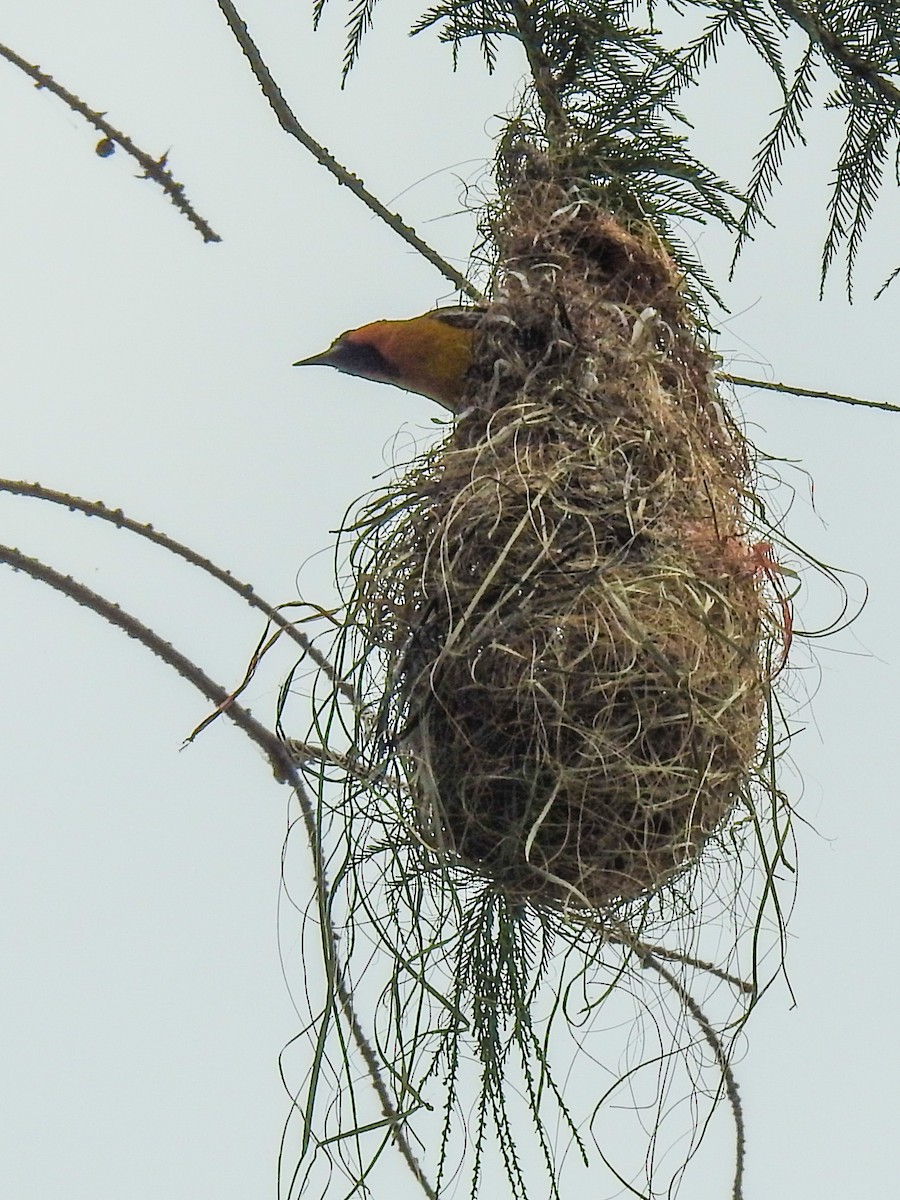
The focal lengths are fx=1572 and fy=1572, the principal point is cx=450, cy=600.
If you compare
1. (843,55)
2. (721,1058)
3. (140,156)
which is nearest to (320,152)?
(140,156)

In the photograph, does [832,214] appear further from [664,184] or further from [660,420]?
[660,420]

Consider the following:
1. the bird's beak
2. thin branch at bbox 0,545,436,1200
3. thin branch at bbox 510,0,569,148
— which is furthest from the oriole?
thin branch at bbox 0,545,436,1200

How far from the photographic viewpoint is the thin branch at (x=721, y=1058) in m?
1.27

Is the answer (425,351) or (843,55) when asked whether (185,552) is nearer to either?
(425,351)

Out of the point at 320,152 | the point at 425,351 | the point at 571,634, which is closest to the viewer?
the point at 571,634

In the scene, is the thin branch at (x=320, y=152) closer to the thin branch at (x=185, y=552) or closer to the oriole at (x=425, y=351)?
the oriole at (x=425, y=351)

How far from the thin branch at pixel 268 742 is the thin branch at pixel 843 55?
70 cm

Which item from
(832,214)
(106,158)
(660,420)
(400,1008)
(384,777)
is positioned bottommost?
(400,1008)

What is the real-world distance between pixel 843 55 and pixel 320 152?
0.43 meters

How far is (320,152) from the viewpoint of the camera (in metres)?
1.25

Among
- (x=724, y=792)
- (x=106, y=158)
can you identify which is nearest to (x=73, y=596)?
(x=106, y=158)

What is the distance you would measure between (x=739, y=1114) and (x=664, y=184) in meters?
0.84

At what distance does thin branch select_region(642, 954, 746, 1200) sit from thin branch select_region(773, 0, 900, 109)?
708 millimetres

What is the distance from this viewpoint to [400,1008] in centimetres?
123
